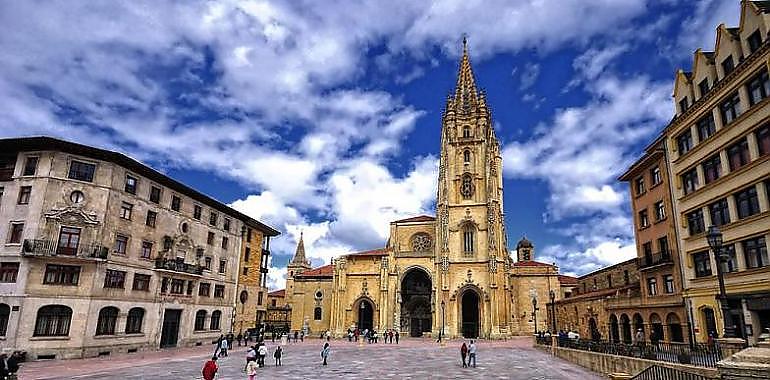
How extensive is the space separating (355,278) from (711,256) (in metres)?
41.0

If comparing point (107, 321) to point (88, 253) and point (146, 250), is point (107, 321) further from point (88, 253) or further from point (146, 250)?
point (146, 250)

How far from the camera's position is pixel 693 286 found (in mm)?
23938

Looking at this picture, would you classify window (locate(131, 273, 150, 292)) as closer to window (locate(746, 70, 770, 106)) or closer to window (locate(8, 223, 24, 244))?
window (locate(8, 223, 24, 244))

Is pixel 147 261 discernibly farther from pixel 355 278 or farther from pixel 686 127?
pixel 686 127

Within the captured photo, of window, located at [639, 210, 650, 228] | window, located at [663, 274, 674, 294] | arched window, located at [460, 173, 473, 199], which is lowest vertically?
window, located at [663, 274, 674, 294]

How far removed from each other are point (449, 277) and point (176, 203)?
1271 inches

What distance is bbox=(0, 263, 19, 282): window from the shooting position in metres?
25.7

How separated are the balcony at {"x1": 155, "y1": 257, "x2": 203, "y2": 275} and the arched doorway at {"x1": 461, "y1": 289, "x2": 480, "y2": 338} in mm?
31733

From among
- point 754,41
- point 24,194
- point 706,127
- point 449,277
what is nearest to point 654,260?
point 706,127

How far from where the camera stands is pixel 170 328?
35.3 m

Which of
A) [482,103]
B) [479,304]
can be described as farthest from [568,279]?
[482,103]

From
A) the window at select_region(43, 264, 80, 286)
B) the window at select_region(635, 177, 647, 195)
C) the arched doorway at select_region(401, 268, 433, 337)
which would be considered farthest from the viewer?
the arched doorway at select_region(401, 268, 433, 337)

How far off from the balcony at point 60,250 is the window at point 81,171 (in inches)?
173

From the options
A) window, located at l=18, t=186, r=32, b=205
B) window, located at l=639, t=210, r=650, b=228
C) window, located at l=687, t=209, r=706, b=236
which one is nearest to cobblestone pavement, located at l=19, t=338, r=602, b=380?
window, located at l=18, t=186, r=32, b=205
